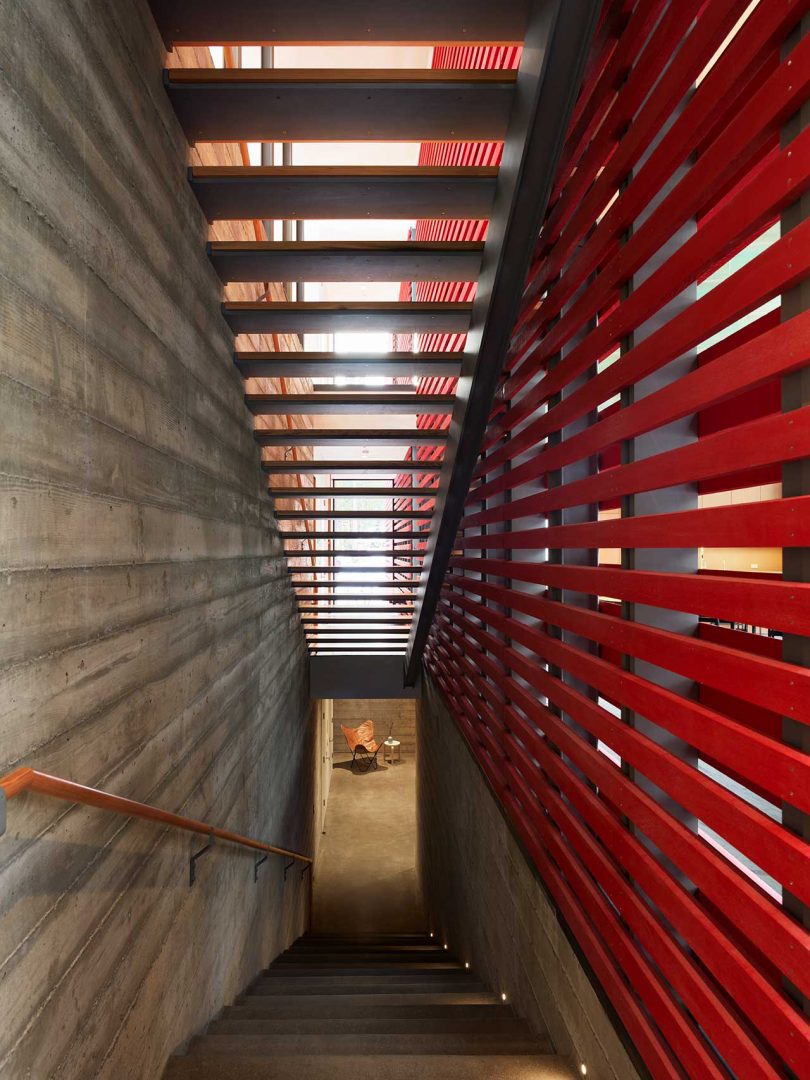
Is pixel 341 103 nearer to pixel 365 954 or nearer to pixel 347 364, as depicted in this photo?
pixel 347 364

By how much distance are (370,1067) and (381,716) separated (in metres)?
11.7

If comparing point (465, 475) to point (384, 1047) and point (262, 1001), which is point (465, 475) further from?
point (262, 1001)

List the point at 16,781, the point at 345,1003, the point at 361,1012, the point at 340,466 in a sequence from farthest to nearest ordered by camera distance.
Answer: the point at 340,466, the point at 345,1003, the point at 361,1012, the point at 16,781

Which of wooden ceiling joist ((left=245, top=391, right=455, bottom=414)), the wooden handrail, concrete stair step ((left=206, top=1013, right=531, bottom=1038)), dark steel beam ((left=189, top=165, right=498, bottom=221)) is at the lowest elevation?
concrete stair step ((left=206, top=1013, right=531, bottom=1038))

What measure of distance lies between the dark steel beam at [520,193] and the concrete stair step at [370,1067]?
238cm

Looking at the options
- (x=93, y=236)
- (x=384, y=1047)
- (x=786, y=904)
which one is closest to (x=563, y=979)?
(x=384, y=1047)

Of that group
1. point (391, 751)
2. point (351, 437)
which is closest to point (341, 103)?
point (351, 437)

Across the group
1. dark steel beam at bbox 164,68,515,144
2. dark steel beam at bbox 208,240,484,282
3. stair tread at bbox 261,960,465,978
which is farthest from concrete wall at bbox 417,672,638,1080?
dark steel beam at bbox 164,68,515,144

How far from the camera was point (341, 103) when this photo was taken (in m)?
1.92

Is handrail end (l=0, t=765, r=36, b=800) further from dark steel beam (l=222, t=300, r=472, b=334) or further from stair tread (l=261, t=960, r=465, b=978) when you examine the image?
stair tread (l=261, t=960, r=465, b=978)

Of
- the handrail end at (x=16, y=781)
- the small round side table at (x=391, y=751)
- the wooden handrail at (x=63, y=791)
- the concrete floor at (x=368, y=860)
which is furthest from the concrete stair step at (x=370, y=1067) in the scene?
the small round side table at (x=391, y=751)

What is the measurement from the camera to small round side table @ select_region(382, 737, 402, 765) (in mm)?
12102

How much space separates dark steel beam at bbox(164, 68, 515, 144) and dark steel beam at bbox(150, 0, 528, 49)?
3.7 inches

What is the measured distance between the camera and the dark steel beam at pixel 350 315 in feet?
8.51
